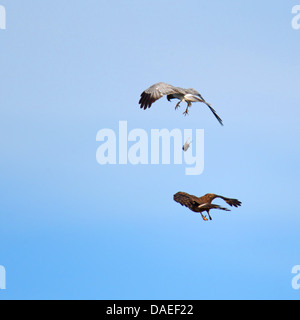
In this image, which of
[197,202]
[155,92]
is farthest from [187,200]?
[155,92]

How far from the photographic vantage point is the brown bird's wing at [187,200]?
27219 mm

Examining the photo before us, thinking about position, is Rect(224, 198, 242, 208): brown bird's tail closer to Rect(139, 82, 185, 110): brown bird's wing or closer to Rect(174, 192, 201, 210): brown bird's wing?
Rect(174, 192, 201, 210): brown bird's wing

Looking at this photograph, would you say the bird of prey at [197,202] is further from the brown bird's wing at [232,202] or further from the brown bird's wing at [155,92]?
the brown bird's wing at [155,92]

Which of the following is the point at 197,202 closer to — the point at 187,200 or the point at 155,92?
the point at 187,200

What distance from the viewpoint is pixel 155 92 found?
98.7ft

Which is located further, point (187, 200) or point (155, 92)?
point (155, 92)

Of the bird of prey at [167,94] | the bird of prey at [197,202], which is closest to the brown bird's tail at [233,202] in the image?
the bird of prey at [197,202]

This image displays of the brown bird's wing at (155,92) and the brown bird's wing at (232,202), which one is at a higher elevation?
the brown bird's wing at (155,92)

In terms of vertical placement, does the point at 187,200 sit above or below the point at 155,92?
below

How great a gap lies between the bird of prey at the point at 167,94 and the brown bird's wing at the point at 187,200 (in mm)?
4157

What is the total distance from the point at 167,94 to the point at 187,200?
579 cm

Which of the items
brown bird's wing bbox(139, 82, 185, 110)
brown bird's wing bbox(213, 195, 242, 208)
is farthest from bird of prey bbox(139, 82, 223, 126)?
brown bird's wing bbox(213, 195, 242, 208)

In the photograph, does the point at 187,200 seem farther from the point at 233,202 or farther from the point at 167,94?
the point at 167,94

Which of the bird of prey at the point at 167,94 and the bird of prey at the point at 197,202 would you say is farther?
the bird of prey at the point at 167,94
